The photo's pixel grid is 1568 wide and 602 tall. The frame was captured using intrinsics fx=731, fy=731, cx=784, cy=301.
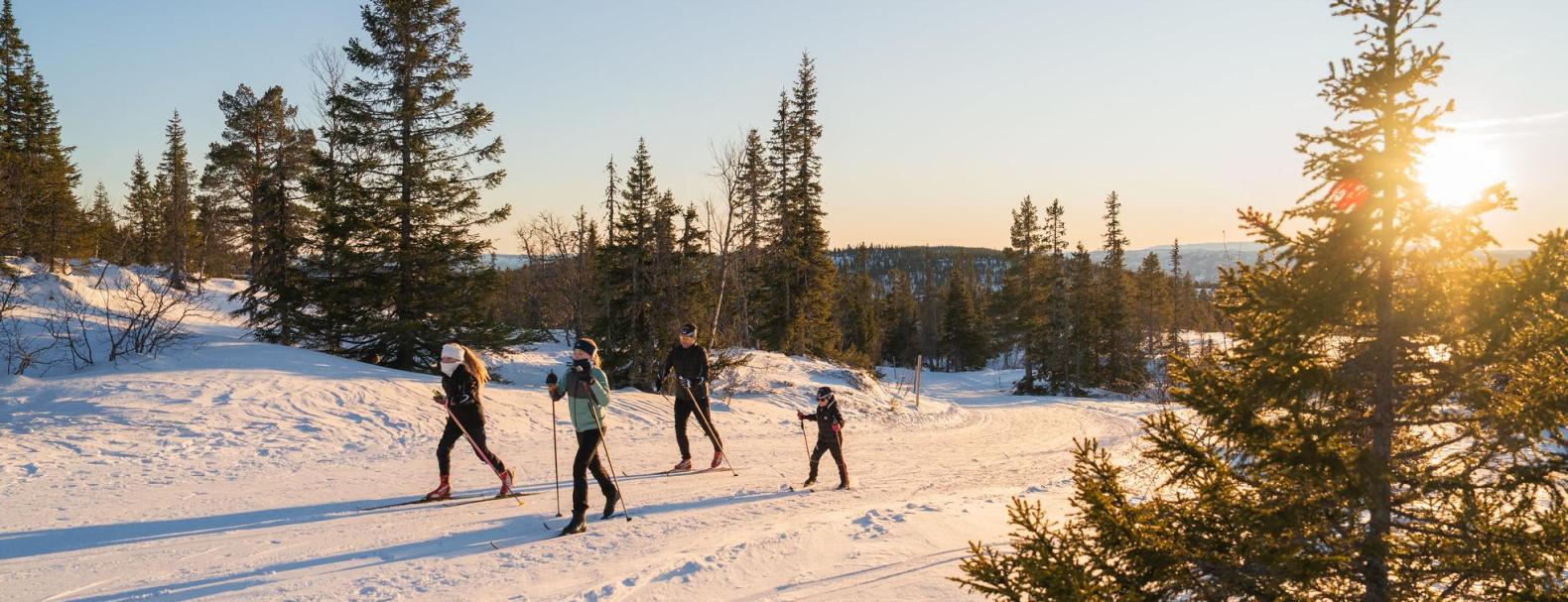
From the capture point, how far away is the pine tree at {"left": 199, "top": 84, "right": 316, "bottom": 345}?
70.5 ft

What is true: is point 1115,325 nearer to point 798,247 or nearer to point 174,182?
point 798,247

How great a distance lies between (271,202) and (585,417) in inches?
863

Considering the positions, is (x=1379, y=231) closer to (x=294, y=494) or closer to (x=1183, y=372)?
(x=1183, y=372)

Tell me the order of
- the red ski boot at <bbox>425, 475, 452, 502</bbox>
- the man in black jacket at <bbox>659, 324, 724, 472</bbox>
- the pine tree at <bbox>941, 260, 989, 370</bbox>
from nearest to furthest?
the red ski boot at <bbox>425, 475, 452, 502</bbox>, the man in black jacket at <bbox>659, 324, 724, 472</bbox>, the pine tree at <bbox>941, 260, 989, 370</bbox>

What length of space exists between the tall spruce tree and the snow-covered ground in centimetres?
239

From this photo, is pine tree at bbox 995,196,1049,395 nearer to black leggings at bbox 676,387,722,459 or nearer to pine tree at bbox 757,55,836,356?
pine tree at bbox 757,55,836,356

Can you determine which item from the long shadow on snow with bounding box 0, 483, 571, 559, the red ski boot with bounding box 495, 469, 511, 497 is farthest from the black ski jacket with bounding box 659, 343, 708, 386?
the long shadow on snow with bounding box 0, 483, 571, 559

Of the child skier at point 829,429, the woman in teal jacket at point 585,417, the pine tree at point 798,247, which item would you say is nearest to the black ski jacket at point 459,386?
the woman in teal jacket at point 585,417

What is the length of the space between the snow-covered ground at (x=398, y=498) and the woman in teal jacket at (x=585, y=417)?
348 millimetres

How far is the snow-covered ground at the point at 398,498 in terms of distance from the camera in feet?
20.7

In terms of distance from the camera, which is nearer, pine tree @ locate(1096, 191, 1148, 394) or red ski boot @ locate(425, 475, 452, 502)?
red ski boot @ locate(425, 475, 452, 502)

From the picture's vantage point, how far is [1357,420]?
152 inches

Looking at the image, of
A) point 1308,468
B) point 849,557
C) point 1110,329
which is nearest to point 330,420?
point 849,557

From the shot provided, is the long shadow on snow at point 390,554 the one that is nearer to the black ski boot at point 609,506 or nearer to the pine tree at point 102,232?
the black ski boot at point 609,506
